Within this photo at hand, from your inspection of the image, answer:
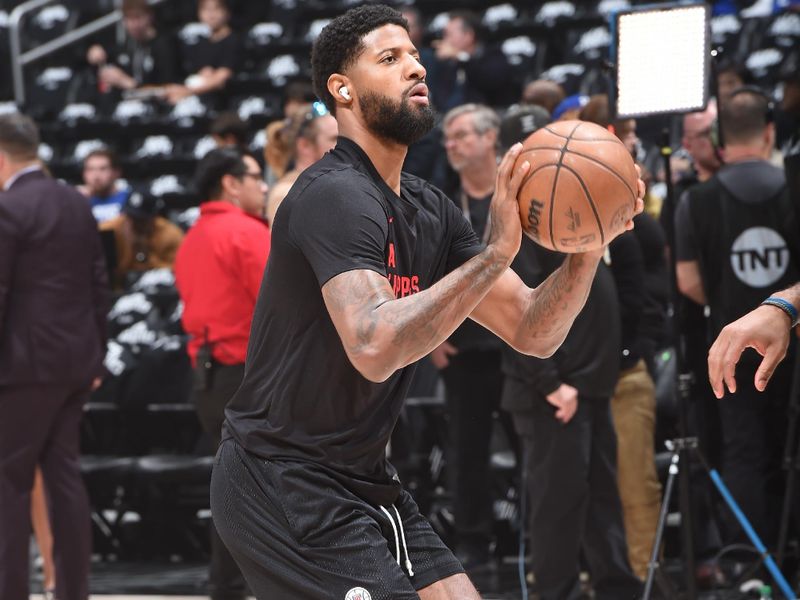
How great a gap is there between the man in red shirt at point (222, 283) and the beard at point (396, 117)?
2.62m

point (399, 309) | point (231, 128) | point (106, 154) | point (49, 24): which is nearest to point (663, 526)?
point (399, 309)

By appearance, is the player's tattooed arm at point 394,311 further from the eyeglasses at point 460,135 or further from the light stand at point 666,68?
the eyeglasses at point 460,135

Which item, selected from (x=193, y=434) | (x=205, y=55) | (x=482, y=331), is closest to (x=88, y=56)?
(x=205, y=55)

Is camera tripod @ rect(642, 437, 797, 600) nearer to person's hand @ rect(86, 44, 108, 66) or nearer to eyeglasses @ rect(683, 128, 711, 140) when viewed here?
eyeglasses @ rect(683, 128, 711, 140)

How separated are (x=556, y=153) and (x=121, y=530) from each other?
5351mm

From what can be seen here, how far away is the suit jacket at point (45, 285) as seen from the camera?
5.91 m

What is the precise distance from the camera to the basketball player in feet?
9.53

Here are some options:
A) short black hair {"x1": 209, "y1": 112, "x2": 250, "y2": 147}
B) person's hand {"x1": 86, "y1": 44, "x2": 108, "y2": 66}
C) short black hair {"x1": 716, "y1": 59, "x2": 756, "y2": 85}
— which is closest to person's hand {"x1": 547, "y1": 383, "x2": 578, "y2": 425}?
short black hair {"x1": 716, "y1": 59, "x2": 756, "y2": 85}

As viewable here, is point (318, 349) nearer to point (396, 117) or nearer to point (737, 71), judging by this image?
point (396, 117)

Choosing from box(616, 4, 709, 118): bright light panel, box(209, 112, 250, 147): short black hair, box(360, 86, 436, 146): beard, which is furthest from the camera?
box(209, 112, 250, 147): short black hair

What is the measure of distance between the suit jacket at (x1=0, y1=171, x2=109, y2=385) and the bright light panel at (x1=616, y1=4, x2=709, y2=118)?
2.54m

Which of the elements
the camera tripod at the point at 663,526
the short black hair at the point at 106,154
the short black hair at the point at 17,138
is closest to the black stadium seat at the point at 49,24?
the short black hair at the point at 106,154

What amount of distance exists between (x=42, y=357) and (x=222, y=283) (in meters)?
0.87

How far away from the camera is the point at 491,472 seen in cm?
685
